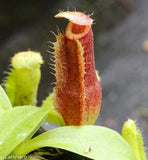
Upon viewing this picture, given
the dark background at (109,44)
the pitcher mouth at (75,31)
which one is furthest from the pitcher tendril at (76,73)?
the dark background at (109,44)

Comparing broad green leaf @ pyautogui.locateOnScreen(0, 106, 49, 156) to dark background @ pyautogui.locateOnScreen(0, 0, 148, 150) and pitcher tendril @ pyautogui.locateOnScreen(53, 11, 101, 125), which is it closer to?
pitcher tendril @ pyautogui.locateOnScreen(53, 11, 101, 125)

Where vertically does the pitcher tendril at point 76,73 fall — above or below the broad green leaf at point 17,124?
above

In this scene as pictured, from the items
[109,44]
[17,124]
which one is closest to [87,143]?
[17,124]

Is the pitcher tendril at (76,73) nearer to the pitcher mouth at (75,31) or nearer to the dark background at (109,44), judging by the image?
the pitcher mouth at (75,31)

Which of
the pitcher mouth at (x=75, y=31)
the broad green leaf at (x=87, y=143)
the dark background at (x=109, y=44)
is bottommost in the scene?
the broad green leaf at (x=87, y=143)

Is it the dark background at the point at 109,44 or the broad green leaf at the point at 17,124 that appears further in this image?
the dark background at the point at 109,44

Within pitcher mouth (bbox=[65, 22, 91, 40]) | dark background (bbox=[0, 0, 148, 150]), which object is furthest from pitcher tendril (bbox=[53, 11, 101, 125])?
dark background (bbox=[0, 0, 148, 150])

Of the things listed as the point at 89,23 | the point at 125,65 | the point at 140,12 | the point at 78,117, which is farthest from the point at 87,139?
the point at 140,12
